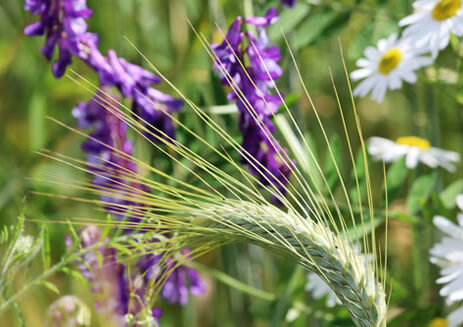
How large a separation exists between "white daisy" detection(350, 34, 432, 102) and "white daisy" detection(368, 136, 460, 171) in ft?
0.33

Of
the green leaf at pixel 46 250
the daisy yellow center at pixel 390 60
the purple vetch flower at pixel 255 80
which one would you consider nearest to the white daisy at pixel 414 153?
the daisy yellow center at pixel 390 60

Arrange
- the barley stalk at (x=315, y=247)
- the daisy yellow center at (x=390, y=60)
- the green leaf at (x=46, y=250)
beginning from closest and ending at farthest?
the barley stalk at (x=315, y=247)
the green leaf at (x=46, y=250)
the daisy yellow center at (x=390, y=60)

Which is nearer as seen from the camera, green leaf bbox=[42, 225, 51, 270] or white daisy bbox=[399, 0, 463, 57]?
green leaf bbox=[42, 225, 51, 270]

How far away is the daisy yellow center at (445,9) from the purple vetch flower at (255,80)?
24cm

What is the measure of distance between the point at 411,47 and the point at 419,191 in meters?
0.21

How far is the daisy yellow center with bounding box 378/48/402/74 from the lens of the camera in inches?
39.3

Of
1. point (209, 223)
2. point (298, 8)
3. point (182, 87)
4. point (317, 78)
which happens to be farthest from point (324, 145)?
point (209, 223)

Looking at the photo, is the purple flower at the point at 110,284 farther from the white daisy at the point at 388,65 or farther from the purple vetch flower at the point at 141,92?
the white daisy at the point at 388,65

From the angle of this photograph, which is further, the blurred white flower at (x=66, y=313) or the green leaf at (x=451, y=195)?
the green leaf at (x=451, y=195)

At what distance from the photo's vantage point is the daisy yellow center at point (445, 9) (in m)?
0.92

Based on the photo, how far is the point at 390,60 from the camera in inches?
39.3

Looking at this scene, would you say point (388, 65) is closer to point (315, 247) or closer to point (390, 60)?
point (390, 60)

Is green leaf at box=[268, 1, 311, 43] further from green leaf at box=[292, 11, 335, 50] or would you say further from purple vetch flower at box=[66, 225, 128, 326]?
purple vetch flower at box=[66, 225, 128, 326]

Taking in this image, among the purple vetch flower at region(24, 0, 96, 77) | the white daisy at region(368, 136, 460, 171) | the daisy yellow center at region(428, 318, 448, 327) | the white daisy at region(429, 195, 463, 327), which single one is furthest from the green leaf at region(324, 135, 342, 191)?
the purple vetch flower at region(24, 0, 96, 77)
